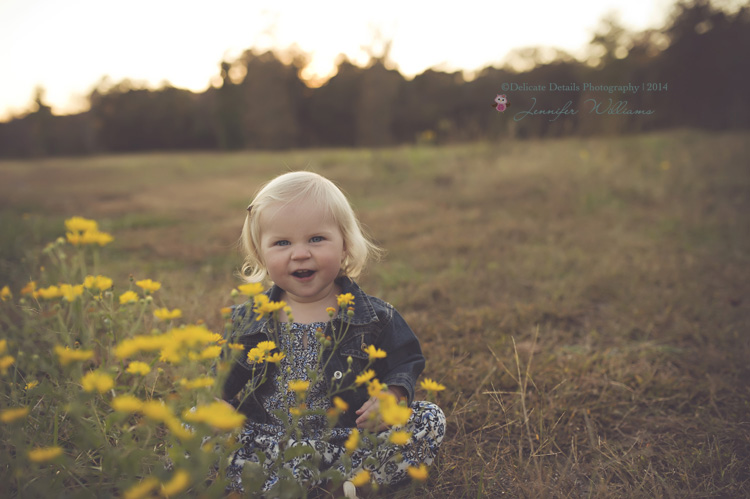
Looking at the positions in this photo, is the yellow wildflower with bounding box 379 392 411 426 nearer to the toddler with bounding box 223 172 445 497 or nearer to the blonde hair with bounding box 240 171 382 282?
the toddler with bounding box 223 172 445 497

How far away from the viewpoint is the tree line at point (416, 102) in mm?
8992

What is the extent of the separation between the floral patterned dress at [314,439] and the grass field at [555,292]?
0.14 meters

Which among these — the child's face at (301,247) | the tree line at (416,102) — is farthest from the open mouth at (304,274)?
the tree line at (416,102)

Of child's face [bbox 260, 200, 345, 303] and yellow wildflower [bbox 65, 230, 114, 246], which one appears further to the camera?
child's face [bbox 260, 200, 345, 303]

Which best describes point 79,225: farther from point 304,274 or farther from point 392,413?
Answer: point 392,413

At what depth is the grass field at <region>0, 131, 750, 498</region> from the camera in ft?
4.91

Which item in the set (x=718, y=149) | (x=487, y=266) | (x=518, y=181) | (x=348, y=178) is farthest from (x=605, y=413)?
(x=718, y=149)

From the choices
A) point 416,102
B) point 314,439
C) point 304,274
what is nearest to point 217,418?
point 314,439

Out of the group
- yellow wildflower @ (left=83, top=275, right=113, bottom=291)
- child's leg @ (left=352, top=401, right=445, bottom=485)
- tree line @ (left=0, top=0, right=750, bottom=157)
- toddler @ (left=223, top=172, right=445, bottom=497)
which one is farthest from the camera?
tree line @ (left=0, top=0, right=750, bottom=157)

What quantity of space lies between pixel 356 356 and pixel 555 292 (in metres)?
1.78

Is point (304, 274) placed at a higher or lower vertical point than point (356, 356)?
higher

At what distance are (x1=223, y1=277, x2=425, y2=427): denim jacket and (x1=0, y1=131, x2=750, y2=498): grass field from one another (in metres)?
0.31

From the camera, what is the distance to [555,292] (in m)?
2.84

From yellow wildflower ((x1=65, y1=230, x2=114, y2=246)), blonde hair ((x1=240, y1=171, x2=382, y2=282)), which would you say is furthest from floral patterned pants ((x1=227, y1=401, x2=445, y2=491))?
yellow wildflower ((x1=65, y1=230, x2=114, y2=246))
